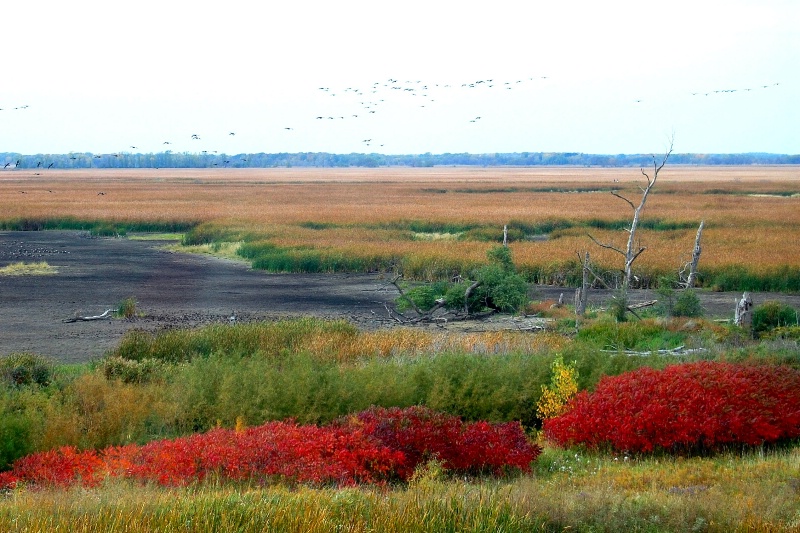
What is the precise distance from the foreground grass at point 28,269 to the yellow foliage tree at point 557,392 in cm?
2735

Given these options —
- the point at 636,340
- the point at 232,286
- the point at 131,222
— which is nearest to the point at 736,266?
the point at 636,340

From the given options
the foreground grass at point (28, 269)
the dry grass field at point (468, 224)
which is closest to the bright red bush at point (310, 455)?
the dry grass field at point (468, 224)

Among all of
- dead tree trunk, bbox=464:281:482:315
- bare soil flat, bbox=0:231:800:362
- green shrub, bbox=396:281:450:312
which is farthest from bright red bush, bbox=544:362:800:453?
green shrub, bbox=396:281:450:312

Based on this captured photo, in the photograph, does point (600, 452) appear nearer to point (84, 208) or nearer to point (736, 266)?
point (736, 266)

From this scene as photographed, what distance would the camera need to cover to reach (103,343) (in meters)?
22.0

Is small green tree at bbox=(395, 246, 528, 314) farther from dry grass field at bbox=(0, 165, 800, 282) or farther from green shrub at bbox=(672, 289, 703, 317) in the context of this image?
dry grass field at bbox=(0, 165, 800, 282)

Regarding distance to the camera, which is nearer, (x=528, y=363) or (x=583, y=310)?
(x=528, y=363)

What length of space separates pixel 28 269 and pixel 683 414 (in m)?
31.7

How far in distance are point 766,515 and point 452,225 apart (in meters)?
46.3

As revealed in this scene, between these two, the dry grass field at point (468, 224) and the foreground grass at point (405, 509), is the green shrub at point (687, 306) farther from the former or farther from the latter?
the foreground grass at point (405, 509)

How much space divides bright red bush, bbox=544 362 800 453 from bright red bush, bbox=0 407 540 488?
122cm

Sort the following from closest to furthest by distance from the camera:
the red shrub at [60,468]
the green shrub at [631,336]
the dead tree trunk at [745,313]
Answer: the red shrub at [60,468]
the green shrub at [631,336]
the dead tree trunk at [745,313]

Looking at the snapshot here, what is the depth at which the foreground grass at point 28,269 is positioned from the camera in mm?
36094

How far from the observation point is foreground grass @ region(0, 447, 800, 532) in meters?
7.33
